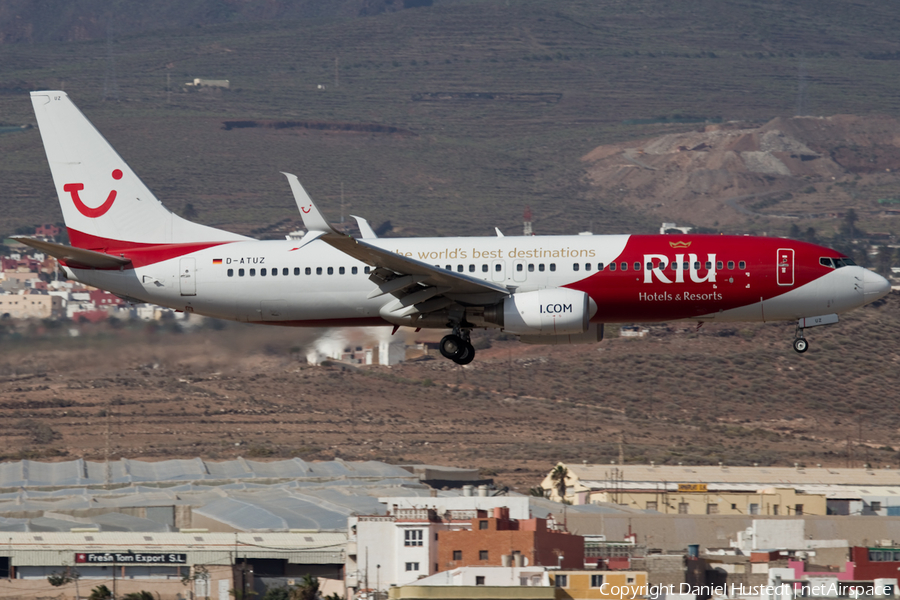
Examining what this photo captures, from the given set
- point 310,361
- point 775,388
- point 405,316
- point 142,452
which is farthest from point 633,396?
point 405,316

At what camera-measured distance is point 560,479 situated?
83688 mm

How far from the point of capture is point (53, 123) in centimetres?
4706

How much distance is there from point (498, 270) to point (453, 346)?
3080 millimetres

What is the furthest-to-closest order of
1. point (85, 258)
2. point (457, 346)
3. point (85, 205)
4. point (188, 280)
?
point (85, 205)
point (188, 280)
point (85, 258)
point (457, 346)

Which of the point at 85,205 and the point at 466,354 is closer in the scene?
the point at 466,354

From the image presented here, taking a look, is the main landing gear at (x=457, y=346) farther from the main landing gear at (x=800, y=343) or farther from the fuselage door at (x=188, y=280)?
the main landing gear at (x=800, y=343)

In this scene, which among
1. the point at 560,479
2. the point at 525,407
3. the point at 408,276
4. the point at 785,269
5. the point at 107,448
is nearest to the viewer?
the point at 408,276

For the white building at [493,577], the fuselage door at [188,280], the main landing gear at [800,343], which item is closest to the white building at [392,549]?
the white building at [493,577]

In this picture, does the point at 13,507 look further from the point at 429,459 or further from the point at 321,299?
the point at 321,299

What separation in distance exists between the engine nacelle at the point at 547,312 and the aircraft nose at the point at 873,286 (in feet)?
29.9

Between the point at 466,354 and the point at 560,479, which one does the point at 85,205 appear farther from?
the point at 560,479

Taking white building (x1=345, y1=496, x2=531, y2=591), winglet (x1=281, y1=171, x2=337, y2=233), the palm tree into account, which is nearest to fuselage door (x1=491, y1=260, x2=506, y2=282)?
winglet (x1=281, y1=171, x2=337, y2=233)

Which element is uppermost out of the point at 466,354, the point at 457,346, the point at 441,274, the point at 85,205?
the point at 85,205

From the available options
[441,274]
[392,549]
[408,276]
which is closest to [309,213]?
[408,276]
